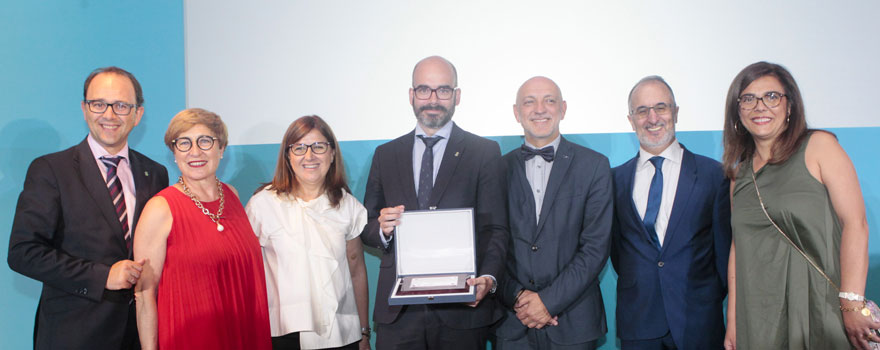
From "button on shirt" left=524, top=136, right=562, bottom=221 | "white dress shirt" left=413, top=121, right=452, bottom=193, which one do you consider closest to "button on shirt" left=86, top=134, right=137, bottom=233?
"white dress shirt" left=413, top=121, right=452, bottom=193

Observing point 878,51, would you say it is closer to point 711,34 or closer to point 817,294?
point 711,34

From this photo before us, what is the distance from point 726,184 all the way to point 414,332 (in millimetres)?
1904

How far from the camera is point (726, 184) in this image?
3078 mm

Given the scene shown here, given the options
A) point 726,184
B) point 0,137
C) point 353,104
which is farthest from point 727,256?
point 0,137

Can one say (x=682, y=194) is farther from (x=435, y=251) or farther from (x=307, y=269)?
(x=307, y=269)

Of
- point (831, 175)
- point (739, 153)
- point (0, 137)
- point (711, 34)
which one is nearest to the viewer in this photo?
point (831, 175)

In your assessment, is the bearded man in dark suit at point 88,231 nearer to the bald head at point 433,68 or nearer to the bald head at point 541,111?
the bald head at point 433,68

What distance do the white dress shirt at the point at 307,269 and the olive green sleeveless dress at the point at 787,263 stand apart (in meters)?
2.06

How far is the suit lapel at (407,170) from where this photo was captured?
3.09 metres

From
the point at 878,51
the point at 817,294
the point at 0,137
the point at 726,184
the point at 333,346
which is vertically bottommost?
Result: the point at 333,346

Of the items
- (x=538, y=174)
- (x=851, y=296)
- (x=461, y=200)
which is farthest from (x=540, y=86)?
(x=851, y=296)

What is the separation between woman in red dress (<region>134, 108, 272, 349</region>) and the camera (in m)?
2.59

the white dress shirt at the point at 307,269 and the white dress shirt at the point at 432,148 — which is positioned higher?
the white dress shirt at the point at 432,148

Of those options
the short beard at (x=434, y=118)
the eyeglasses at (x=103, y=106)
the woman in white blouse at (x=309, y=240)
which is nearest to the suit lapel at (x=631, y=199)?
the short beard at (x=434, y=118)
